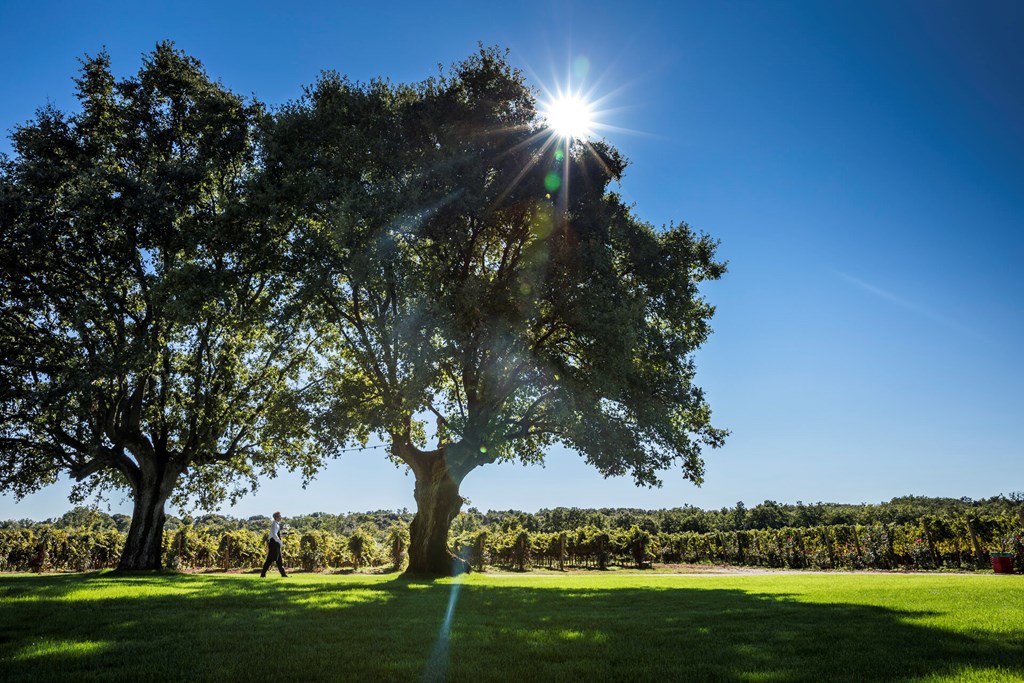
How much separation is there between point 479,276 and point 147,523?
1665 centimetres

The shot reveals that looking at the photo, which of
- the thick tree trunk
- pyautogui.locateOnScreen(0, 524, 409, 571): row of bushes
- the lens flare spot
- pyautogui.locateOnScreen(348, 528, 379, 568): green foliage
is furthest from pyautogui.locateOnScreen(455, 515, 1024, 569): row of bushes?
the lens flare spot

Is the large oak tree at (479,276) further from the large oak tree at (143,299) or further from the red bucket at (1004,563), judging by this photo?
the red bucket at (1004,563)

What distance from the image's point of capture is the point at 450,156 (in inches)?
727

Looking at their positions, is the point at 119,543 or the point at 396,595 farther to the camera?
the point at 119,543

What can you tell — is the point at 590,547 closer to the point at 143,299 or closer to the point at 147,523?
the point at 147,523

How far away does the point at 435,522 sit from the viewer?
21.9m

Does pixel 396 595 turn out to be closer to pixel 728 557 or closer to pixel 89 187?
pixel 89 187

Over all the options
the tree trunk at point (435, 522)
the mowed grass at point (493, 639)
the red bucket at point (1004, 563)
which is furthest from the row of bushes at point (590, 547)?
the mowed grass at point (493, 639)

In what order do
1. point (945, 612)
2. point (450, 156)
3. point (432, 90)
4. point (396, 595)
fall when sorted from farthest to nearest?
1. point (432, 90)
2. point (450, 156)
3. point (396, 595)
4. point (945, 612)

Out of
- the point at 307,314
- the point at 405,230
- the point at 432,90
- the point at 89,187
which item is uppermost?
the point at 432,90

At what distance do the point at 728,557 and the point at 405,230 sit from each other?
36.8 m

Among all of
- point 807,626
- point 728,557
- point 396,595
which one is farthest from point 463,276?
point 728,557

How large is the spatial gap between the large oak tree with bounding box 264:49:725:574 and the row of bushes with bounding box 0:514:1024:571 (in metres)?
15.7

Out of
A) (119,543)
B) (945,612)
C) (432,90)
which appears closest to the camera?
(945,612)
